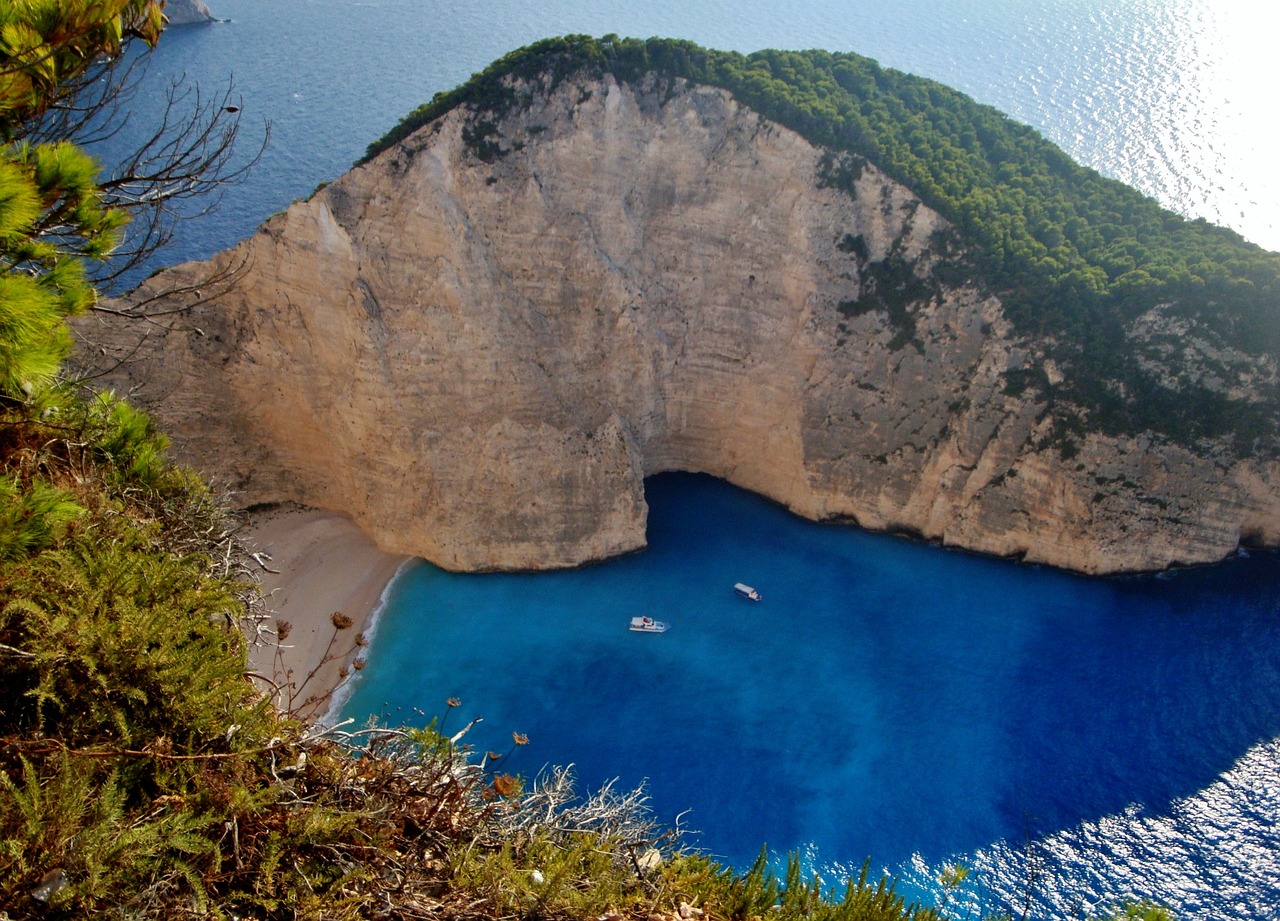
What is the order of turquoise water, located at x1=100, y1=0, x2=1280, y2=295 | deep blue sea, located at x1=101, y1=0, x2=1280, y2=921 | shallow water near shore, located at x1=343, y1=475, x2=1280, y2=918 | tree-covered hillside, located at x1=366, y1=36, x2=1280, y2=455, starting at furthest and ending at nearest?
turquoise water, located at x1=100, y1=0, x2=1280, y2=295
tree-covered hillside, located at x1=366, y1=36, x2=1280, y2=455
shallow water near shore, located at x1=343, y1=475, x2=1280, y2=918
deep blue sea, located at x1=101, y1=0, x2=1280, y2=921

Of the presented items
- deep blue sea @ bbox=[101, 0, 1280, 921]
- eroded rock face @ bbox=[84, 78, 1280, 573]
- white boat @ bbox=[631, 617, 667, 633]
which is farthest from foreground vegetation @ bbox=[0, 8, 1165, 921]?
eroded rock face @ bbox=[84, 78, 1280, 573]

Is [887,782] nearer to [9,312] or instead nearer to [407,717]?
[407,717]

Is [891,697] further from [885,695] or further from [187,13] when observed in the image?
[187,13]

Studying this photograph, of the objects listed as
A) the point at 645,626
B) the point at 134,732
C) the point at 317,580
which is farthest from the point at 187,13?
the point at 134,732

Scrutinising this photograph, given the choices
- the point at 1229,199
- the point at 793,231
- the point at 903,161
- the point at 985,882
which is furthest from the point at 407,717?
the point at 1229,199

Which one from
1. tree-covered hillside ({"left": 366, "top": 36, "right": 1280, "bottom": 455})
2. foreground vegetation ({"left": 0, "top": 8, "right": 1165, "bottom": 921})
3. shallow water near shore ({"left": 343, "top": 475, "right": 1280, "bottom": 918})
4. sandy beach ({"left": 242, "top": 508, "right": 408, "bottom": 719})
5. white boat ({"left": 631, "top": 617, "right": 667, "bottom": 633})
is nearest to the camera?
foreground vegetation ({"left": 0, "top": 8, "right": 1165, "bottom": 921})

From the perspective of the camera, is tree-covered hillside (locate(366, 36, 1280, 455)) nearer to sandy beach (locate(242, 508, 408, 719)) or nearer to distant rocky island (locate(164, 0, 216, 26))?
sandy beach (locate(242, 508, 408, 719))

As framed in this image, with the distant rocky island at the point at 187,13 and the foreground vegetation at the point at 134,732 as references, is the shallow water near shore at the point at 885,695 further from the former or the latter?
the distant rocky island at the point at 187,13
